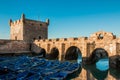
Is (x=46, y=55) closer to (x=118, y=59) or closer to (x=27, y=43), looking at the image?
(x=27, y=43)

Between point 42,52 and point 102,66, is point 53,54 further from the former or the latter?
point 102,66

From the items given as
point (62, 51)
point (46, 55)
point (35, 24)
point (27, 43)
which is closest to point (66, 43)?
point (62, 51)

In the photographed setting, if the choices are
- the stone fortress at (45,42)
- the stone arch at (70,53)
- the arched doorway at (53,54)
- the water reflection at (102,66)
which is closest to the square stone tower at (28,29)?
the stone fortress at (45,42)

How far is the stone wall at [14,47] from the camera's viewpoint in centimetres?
3855

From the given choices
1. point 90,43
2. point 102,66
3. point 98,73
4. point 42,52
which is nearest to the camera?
point 98,73

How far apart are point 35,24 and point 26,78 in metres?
31.3

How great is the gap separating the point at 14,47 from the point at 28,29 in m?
7.60

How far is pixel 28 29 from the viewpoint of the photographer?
46.2 metres

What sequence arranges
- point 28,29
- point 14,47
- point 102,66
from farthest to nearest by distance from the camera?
point 28,29 → point 14,47 → point 102,66

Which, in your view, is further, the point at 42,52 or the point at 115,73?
the point at 42,52

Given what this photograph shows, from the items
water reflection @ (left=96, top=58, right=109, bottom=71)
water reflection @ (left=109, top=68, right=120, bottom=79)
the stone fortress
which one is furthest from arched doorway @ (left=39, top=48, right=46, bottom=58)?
water reflection @ (left=109, top=68, right=120, bottom=79)

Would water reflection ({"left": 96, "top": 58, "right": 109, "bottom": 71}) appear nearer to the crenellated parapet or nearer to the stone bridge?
the stone bridge

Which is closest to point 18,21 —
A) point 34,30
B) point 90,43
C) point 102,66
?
point 34,30

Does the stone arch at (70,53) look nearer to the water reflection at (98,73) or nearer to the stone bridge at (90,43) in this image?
the stone bridge at (90,43)
